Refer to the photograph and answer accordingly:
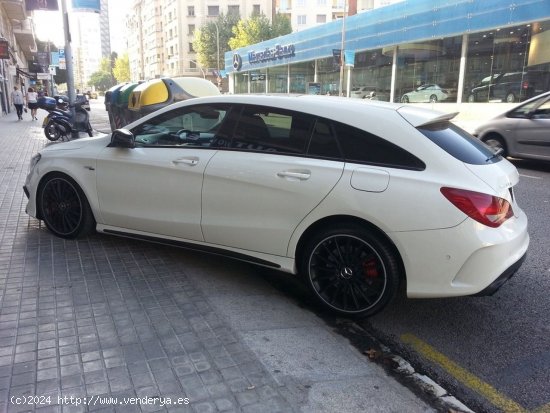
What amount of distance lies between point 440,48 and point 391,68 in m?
4.28

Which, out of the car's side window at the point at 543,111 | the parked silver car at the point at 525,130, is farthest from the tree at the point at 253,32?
the car's side window at the point at 543,111

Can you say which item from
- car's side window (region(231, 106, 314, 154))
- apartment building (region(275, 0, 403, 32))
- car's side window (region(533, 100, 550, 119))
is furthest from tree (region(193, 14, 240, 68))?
car's side window (region(231, 106, 314, 154))

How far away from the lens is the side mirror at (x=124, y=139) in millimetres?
4391

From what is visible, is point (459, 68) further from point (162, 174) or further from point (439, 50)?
point (162, 174)

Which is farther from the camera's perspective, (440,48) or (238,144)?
(440,48)

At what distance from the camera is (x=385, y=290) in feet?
10.9

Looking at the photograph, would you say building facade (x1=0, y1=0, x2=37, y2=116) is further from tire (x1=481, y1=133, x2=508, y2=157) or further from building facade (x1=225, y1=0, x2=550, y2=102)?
tire (x1=481, y1=133, x2=508, y2=157)

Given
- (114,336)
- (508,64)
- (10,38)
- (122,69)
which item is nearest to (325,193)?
(114,336)

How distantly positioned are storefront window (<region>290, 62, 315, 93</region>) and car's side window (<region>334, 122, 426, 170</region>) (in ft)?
120

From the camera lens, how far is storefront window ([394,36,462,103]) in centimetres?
2498

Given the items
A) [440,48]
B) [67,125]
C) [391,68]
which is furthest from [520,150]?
[391,68]

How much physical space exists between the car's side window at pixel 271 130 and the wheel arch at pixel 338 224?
0.57m

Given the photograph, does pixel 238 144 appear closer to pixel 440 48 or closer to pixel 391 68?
pixel 440 48

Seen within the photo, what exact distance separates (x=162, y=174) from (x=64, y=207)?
4.41 ft
